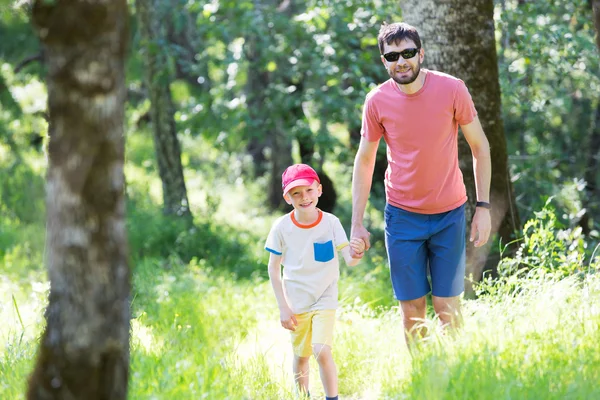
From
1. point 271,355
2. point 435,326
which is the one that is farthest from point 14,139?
point 435,326

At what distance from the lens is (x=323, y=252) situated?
467 cm

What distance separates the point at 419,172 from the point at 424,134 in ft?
0.71

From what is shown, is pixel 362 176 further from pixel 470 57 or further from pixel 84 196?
pixel 84 196

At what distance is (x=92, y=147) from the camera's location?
2.83 meters

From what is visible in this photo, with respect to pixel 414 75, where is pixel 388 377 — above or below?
below

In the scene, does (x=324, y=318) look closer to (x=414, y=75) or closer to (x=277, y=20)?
(x=414, y=75)

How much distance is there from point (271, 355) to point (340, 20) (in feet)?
20.7

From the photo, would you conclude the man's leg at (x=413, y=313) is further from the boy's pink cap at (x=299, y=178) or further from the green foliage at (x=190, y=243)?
the green foliage at (x=190, y=243)

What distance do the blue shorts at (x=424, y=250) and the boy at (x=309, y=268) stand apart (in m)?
0.31

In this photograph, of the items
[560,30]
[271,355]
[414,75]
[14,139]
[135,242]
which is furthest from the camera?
[14,139]

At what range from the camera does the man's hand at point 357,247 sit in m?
4.57

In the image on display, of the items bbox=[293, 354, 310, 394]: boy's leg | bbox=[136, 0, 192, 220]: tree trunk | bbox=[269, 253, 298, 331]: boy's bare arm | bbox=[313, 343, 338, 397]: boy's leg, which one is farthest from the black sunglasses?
bbox=[136, 0, 192, 220]: tree trunk

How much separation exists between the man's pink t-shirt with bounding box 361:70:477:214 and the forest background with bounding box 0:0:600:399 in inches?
29.6

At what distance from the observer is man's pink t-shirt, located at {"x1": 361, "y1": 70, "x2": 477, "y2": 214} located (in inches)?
178
